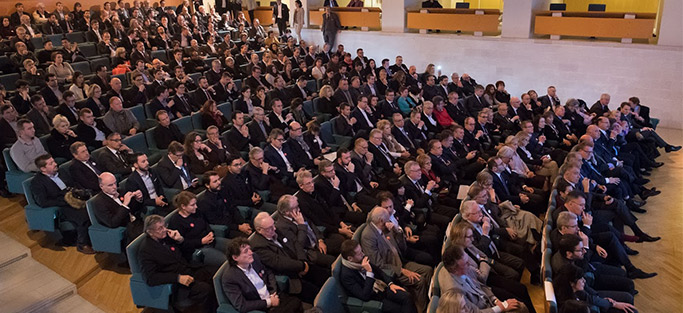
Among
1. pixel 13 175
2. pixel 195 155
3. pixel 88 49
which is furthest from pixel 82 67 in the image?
pixel 195 155

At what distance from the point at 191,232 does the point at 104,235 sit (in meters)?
0.87

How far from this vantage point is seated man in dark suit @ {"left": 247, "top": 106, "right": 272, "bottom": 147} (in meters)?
6.80

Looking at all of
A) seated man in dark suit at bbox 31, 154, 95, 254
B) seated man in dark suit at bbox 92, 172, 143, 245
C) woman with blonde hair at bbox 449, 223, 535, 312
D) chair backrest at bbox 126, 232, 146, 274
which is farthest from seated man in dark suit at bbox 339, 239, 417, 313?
seated man in dark suit at bbox 31, 154, 95, 254

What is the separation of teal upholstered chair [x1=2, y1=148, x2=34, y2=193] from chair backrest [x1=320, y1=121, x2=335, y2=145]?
3.54 m

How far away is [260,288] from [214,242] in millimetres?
916

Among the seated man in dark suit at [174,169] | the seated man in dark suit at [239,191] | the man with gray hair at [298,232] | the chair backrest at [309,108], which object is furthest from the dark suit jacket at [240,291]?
the chair backrest at [309,108]

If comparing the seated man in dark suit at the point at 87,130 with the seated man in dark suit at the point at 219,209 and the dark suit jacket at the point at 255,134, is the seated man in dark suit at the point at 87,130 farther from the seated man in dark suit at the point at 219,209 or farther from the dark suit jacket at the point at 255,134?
the seated man in dark suit at the point at 219,209

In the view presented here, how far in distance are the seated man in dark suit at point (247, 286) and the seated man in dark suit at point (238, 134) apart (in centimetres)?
312

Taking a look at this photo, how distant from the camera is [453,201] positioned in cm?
548

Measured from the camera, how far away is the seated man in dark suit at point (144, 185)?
4840 mm

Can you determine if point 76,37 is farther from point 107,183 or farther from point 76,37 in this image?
point 107,183

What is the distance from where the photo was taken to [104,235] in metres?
4.43

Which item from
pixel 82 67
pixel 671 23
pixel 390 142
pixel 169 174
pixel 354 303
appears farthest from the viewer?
pixel 671 23

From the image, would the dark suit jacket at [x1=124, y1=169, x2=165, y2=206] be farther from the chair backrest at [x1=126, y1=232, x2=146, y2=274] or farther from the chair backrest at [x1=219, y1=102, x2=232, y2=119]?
the chair backrest at [x1=219, y1=102, x2=232, y2=119]
